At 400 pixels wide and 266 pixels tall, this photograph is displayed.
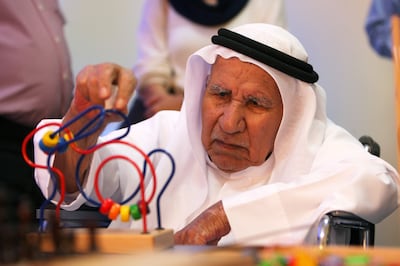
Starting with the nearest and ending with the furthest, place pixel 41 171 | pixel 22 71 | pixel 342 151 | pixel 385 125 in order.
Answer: pixel 41 171
pixel 342 151
pixel 22 71
pixel 385 125

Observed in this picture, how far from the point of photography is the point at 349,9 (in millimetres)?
3283

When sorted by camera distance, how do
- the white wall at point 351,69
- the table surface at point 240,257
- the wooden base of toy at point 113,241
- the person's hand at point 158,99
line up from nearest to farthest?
the table surface at point 240,257, the wooden base of toy at point 113,241, the person's hand at point 158,99, the white wall at point 351,69

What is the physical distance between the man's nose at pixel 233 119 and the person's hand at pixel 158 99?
26.8 inches

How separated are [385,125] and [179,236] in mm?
2043

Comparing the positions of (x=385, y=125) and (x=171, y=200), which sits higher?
(x=385, y=125)

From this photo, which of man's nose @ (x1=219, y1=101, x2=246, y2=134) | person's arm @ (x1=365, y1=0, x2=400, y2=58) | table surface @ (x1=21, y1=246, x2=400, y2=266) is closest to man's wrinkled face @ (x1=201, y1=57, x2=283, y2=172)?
man's nose @ (x1=219, y1=101, x2=246, y2=134)

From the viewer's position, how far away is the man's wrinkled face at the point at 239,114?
1710 millimetres

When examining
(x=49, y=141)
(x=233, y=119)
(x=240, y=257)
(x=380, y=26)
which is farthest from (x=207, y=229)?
(x=380, y=26)

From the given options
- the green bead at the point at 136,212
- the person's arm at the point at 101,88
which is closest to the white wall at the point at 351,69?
the person's arm at the point at 101,88

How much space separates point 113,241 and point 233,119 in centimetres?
77

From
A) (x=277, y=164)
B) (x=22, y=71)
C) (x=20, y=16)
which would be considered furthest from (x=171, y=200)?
(x=20, y=16)

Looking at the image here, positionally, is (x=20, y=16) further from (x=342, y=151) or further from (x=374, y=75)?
(x=374, y=75)

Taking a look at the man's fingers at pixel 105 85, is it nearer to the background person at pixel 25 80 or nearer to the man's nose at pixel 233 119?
the man's nose at pixel 233 119

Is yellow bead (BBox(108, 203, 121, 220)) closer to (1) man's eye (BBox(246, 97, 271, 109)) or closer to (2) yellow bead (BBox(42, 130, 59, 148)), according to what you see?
(2) yellow bead (BBox(42, 130, 59, 148))
